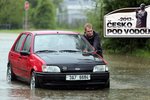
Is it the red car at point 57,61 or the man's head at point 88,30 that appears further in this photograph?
the man's head at point 88,30

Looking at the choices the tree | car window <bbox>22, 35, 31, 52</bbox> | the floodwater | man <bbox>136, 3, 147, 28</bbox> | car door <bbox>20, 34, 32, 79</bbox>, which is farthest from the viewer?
the tree

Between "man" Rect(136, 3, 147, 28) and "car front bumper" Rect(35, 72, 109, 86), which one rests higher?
"man" Rect(136, 3, 147, 28)

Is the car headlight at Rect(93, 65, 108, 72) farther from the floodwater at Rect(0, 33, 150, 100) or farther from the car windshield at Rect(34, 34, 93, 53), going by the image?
the car windshield at Rect(34, 34, 93, 53)

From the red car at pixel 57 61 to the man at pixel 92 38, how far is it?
421 mm

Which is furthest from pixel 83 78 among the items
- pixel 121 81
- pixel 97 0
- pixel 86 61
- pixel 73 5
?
pixel 73 5

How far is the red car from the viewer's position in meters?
14.0

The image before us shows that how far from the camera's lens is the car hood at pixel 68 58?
1416 cm

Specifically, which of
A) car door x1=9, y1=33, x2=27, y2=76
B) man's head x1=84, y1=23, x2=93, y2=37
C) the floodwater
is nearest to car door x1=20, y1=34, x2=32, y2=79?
car door x1=9, y1=33, x2=27, y2=76

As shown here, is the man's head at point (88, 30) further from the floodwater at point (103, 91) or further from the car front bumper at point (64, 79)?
the car front bumper at point (64, 79)

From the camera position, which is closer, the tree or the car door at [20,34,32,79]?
the car door at [20,34,32,79]

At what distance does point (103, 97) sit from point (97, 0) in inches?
672

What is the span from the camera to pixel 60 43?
15398 mm

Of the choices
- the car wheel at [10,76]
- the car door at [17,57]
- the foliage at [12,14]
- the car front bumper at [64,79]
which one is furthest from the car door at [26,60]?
the foliage at [12,14]

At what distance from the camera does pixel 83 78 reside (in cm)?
1409
